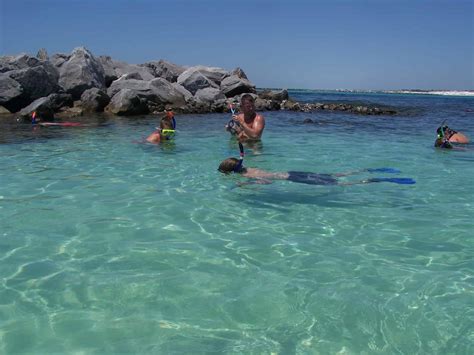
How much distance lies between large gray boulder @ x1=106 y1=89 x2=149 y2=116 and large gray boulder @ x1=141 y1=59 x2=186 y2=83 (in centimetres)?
1276

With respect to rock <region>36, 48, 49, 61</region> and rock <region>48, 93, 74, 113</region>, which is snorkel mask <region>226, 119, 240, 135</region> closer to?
rock <region>48, 93, 74, 113</region>

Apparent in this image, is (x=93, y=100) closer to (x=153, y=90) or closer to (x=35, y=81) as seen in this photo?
(x=35, y=81)

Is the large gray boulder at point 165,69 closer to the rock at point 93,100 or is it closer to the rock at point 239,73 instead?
the rock at point 239,73

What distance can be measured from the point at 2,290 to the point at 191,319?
165 centimetres

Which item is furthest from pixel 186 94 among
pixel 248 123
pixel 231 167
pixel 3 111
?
pixel 231 167

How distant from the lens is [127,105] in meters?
20.3

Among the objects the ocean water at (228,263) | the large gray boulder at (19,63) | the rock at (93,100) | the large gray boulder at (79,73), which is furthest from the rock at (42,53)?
the ocean water at (228,263)

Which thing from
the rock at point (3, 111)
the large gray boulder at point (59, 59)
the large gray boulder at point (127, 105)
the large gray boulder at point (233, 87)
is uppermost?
the large gray boulder at point (59, 59)

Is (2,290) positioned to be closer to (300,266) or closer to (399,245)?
(300,266)

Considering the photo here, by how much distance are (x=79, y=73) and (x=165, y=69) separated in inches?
502

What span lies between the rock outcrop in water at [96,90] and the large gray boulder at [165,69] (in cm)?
390

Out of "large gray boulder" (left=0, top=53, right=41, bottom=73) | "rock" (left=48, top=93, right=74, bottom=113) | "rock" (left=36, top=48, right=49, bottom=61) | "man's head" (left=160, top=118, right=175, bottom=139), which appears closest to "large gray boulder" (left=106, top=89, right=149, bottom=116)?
"rock" (left=48, top=93, right=74, bottom=113)

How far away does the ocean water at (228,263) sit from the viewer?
2.99 meters

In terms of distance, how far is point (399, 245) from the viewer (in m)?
4.55
